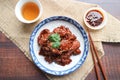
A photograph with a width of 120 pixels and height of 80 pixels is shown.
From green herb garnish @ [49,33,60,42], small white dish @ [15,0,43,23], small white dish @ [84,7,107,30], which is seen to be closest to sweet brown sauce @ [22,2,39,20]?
small white dish @ [15,0,43,23]

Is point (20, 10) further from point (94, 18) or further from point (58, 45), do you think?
point (94, 18)

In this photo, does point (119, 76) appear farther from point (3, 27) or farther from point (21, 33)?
point (3, 27)

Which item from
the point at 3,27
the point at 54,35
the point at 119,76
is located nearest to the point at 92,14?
the point at 54,35

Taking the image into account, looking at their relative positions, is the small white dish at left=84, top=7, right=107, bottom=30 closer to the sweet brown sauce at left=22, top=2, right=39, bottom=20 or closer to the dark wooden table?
the dark wooden table

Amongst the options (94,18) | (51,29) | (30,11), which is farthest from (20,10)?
(94,18)

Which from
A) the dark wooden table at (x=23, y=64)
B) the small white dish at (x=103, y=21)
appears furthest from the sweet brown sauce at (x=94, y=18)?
the dark wooden table at (x=23, y=64)

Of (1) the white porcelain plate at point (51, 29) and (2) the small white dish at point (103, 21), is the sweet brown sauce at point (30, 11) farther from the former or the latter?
(2) the small white dish at point (103, 21)
